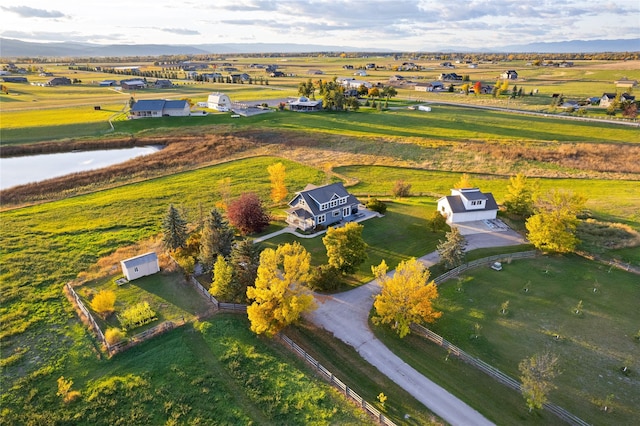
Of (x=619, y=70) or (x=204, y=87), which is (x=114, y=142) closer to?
(x=204, y=87)

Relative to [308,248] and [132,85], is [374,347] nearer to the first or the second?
[308,248]

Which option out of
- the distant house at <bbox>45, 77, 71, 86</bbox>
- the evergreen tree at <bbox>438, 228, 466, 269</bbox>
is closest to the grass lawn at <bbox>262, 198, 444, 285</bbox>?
the evergreen tree at <bbox>438, 228, 466, 269</bbox>

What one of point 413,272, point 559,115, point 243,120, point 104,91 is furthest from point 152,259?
point 104,91

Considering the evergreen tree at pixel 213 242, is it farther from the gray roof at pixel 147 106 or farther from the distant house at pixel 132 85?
the distant house at pixel 132 85

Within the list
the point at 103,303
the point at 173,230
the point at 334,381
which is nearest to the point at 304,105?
the point at 173,230

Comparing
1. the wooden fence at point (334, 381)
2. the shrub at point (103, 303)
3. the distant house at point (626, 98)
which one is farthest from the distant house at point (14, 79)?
the distant house at point (626, 98)
